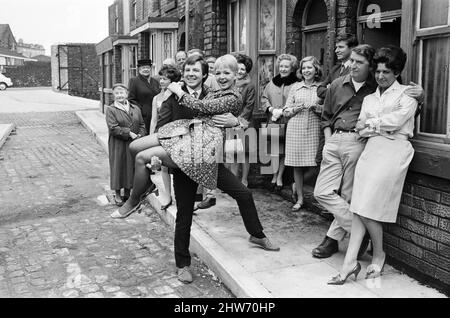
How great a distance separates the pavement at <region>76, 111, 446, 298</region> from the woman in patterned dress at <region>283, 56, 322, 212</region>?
2.01ft

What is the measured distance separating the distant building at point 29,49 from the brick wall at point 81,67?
64307mm

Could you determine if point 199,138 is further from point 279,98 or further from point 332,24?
point 332,24

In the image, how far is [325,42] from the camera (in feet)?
21.2

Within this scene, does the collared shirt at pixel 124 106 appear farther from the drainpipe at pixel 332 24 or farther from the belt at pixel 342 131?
the belt at pixel 342 131

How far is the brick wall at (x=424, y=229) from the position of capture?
12.3ft

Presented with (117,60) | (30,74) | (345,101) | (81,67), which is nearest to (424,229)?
(345,101)

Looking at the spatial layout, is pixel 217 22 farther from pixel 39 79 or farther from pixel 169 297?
pixel 39 79

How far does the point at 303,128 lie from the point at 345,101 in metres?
1.44

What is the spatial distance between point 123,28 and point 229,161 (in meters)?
17.1

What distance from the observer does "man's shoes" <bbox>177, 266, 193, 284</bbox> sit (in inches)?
176

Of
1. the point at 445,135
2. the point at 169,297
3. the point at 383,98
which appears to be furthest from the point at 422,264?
the point at 169,297

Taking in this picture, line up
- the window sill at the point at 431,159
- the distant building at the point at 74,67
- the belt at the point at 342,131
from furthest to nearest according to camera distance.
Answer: the distant building at the point at 74,67
the belt at the point at 342,131
the window sill at the point at 431,159

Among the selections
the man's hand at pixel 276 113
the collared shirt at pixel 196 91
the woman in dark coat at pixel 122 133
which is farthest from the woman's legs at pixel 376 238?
the woman in dark coat at pixel 122 133
